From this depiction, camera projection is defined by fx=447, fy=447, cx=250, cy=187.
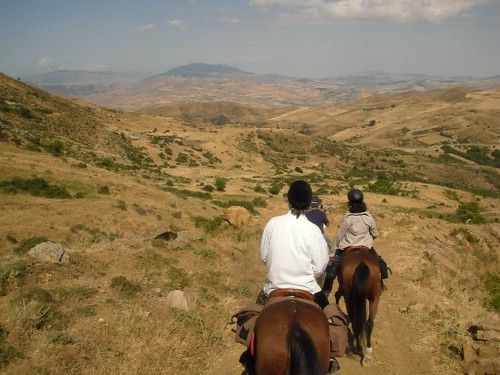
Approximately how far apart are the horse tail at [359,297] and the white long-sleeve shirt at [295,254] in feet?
10.5

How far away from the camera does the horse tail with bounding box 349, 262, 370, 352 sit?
8.41m

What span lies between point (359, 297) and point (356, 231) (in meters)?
1.35

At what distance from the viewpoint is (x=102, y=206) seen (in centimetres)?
2220

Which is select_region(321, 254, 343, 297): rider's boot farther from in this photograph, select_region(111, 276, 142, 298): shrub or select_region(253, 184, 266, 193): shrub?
select_region(253, 184, 266, 193): shrub

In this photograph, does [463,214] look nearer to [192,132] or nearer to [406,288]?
[406,288]

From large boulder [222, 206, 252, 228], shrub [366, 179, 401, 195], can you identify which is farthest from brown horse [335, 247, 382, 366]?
shrub [366, 179, 401, 195]

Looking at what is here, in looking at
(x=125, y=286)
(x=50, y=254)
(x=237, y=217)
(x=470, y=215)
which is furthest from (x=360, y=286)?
(x=470, y=215)

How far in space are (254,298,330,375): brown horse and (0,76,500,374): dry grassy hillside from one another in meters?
3.28

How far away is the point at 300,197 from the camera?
5.57m

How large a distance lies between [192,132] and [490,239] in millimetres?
62463

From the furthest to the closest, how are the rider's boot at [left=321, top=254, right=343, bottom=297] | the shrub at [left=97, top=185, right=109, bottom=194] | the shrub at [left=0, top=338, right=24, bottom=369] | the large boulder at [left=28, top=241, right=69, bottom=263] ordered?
the shrub at [left=97, top=185, right=109, bottom=194], the large boulder at [left=28, top=241, right=69, bottom=263], the rider's boot at [left=321, top=254, right=343, bottom=297], the shrub at [left=0, top=338, right=24, bottom=369]

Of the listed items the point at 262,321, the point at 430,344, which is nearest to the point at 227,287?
the point at 430,344

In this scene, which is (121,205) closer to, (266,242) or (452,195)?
(266,242)

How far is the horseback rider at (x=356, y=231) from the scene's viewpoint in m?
9.11
